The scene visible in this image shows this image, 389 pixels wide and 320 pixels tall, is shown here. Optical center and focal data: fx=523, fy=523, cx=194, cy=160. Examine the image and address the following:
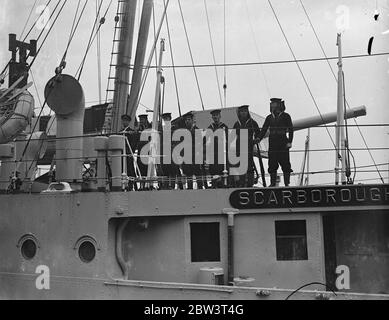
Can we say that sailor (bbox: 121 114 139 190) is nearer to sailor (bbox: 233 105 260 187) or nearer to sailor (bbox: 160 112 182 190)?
sailor (bbox: 160 112 182 190)

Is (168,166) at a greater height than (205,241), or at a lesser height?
greater

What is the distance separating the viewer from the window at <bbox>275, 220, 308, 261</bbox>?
25.5ft

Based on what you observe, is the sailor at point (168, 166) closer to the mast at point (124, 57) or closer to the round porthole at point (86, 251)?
the round porthole at point (86, 251)

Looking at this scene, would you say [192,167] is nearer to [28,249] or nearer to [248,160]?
[248,160]

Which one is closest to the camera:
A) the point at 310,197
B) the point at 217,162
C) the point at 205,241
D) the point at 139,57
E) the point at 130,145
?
the point at 310,197

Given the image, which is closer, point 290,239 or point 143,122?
point 290,239

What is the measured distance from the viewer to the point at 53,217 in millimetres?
8242

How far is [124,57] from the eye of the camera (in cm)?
1148

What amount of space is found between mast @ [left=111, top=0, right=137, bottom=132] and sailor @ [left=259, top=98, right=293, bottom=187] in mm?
4152

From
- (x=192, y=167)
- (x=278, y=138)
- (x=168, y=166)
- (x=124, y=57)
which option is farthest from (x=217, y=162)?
(x=124, y=57)

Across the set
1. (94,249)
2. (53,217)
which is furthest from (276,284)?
(53,217)

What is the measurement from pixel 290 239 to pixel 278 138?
1.57 m

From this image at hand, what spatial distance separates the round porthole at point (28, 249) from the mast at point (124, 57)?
3587 mm
